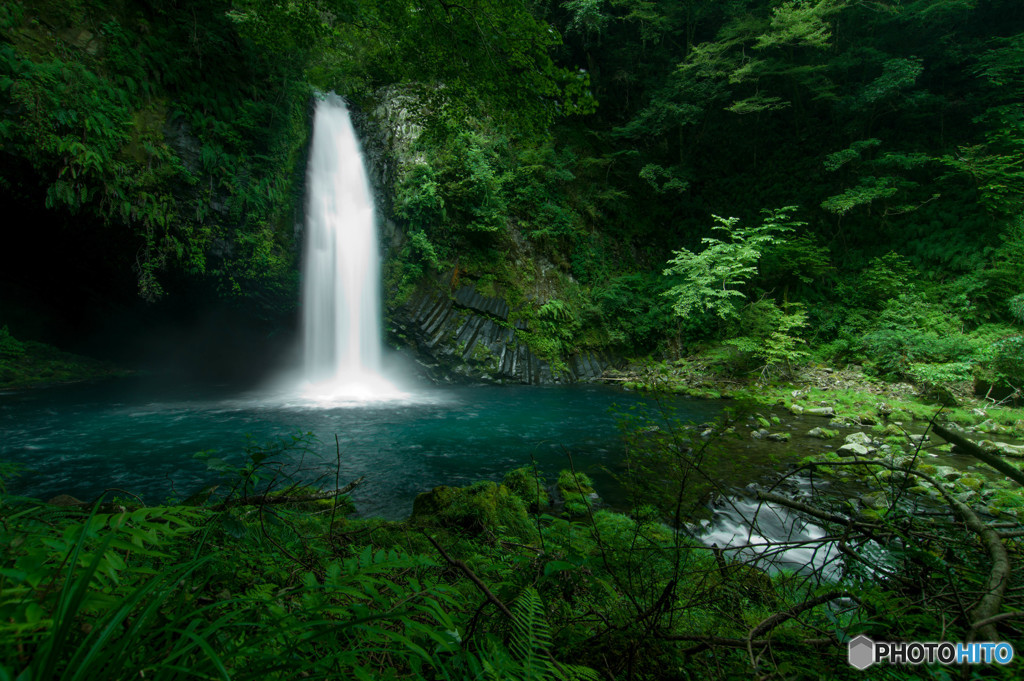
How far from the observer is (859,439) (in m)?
6.21

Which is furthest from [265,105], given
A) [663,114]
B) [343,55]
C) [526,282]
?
[663,114]

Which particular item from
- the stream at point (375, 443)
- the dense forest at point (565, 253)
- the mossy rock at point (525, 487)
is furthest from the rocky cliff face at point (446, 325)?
the mossy rock at point (525, 487)

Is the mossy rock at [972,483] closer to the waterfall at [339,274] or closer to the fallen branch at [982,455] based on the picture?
the fallen branch at [982,455]

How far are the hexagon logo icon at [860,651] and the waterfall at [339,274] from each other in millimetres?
11887

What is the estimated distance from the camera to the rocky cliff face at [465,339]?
12.0 metres

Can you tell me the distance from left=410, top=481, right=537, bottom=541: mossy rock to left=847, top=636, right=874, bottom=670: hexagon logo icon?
5.90ft

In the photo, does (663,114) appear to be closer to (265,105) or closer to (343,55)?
(343,55)

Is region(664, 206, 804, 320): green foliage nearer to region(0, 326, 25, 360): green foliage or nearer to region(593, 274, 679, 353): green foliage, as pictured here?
region(593, 274, 679, 353): green foliage

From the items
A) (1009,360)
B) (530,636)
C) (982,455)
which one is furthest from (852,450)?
(530,636)

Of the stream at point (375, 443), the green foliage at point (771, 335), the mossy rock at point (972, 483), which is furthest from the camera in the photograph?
the green foliage at point (771, 335)

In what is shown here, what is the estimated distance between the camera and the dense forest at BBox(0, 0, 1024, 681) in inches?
43.4

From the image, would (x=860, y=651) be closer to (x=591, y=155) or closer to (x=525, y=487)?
(x=525, y=487)

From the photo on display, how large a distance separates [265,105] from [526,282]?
8.60 m

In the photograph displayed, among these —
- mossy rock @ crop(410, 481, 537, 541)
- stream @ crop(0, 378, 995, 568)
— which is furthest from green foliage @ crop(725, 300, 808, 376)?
mossy rock @ crop(410, 481, 537, 541)
